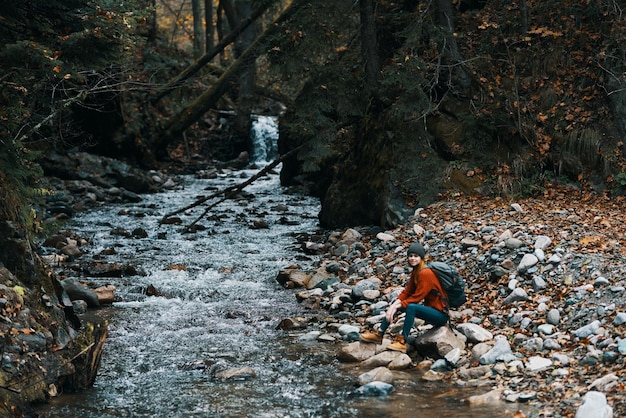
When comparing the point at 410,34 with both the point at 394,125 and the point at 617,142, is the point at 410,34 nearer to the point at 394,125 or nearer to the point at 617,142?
the point at 394,125

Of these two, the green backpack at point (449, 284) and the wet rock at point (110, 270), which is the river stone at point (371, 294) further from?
the wet rock at point (110, 270)

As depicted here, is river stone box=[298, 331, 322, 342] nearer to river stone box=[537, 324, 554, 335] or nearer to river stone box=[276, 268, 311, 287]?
river stone box=[276, 268, 311, 287]

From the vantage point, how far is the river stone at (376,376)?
682 cm

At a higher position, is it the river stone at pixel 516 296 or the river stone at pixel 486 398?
the river stone at pixel 516 296

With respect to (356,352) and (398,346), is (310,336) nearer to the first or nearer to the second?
(356,352)

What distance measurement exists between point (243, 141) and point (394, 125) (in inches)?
574

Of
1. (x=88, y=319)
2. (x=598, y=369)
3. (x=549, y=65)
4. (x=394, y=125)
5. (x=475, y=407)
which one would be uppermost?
(x=549, y=65)

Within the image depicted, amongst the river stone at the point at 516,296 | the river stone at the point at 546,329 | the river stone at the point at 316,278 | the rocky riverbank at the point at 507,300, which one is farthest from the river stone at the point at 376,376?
the river stone at the point at 316,278

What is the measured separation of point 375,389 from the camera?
657 centimetres

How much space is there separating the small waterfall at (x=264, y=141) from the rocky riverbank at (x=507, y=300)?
14.5 metres

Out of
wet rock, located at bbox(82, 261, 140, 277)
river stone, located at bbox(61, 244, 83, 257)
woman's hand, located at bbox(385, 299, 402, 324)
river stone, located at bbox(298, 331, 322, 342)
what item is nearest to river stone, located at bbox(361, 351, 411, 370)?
woman's hand, located at bbox(385, 299, 402, 324)

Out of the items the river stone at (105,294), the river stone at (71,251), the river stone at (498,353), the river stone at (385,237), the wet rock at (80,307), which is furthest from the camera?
the river stone at (71,251)

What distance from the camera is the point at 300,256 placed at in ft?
42.7

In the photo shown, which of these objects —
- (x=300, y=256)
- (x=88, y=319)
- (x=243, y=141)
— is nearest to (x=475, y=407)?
(x=88, y=319)
